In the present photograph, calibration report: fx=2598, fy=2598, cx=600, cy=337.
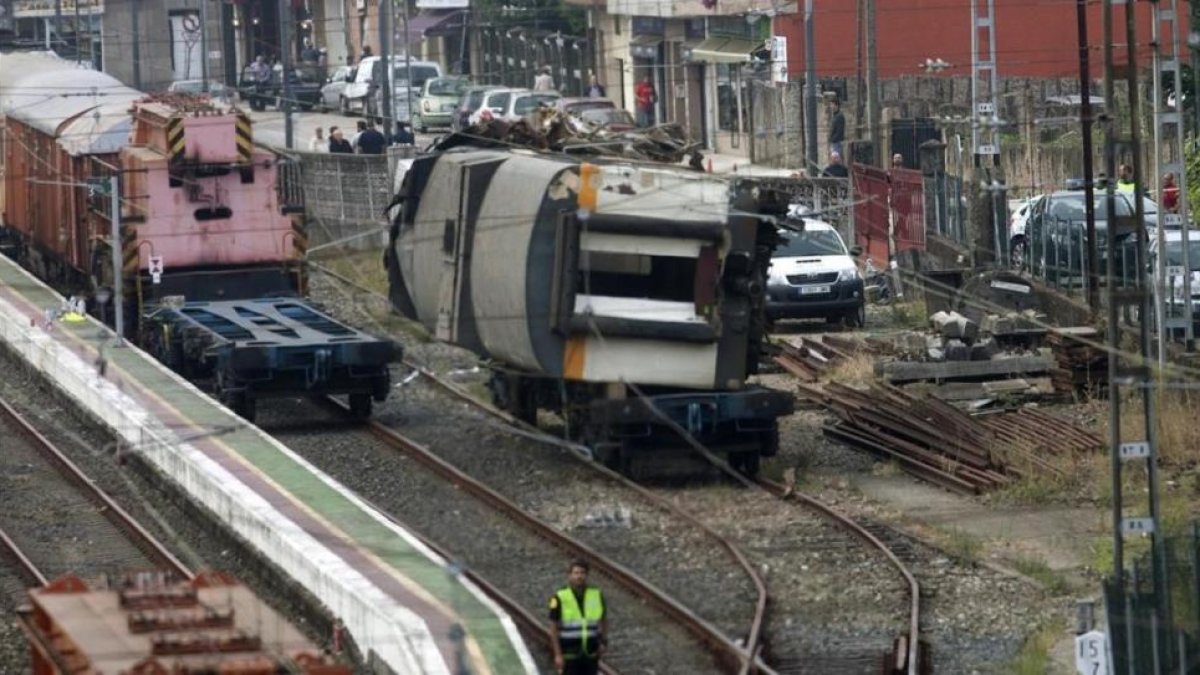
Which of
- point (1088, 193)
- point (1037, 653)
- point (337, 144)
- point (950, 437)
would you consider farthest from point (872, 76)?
point (1037, 653)

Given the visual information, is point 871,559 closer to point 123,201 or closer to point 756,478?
point 756,478

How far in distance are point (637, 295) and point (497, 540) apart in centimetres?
308

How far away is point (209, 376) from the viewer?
2950cm

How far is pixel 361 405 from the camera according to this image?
26812 mm

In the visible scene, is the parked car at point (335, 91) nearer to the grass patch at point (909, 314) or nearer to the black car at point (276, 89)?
the black car at point (276, 89)

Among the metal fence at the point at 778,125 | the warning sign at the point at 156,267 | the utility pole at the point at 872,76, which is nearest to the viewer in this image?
the warning sign at the point at 156,267

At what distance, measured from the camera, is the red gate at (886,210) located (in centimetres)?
3800

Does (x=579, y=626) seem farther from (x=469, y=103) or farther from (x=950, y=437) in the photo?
(x=469, y=103)

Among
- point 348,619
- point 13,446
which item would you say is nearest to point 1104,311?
point 13,446

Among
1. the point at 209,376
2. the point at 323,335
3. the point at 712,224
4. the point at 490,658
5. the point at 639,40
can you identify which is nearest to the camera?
the point at 490,658

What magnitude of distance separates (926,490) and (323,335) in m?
6.93

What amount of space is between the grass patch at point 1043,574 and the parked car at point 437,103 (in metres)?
39.5

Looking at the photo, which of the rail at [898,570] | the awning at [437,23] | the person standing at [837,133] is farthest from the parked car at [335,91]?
the rail at [898,570]

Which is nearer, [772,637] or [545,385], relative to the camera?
[772,637]
